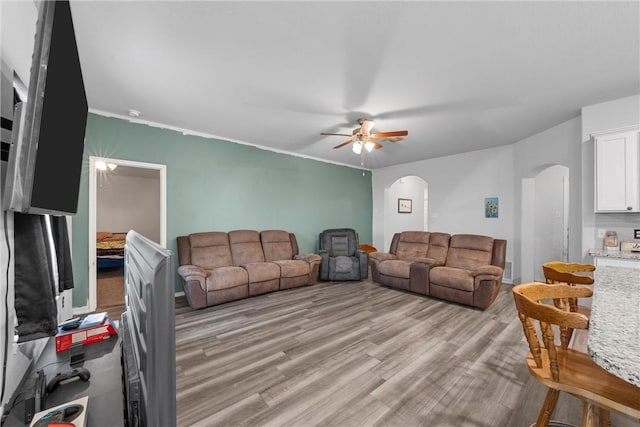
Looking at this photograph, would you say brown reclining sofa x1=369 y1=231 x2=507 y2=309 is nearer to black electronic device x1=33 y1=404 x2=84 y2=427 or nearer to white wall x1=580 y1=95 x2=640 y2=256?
white wall x1=580 y1=95 x2=640 y2=256

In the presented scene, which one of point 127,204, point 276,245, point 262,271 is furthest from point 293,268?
point 127,204

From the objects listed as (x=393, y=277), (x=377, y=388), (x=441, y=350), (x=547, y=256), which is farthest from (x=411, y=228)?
(x=377, y=388)

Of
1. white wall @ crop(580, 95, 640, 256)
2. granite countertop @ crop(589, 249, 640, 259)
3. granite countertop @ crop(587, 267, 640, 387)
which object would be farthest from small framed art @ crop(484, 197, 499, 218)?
granite countertop @ crop(587, 267, 640, 387)

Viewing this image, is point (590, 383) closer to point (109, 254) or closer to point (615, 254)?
point (615, 254)

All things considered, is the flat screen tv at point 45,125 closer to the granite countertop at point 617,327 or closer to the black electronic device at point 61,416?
the black electronic device at point 61,416

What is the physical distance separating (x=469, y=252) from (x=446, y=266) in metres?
0.42

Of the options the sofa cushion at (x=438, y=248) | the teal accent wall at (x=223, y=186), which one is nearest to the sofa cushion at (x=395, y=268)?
the sofa cushion at (x=438, y=248)

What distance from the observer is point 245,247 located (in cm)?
443

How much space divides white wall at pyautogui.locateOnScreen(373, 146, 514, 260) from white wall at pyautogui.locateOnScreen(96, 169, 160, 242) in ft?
23.0

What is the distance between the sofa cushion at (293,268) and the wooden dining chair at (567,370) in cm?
328

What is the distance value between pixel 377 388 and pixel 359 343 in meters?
0.63

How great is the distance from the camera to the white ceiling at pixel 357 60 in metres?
A: 1.71

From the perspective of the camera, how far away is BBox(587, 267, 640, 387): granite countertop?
26.9 inches

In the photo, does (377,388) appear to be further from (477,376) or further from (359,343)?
(477,376)
